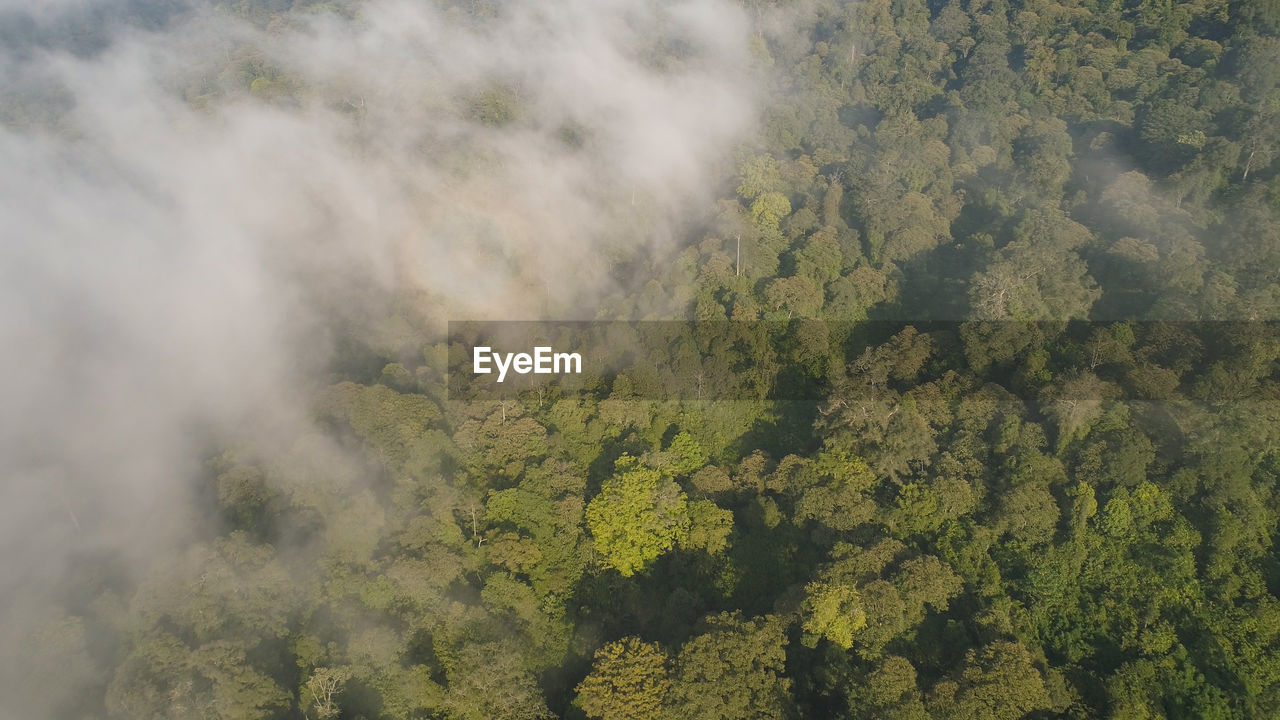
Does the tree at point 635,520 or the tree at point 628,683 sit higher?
the tree at point 635,520

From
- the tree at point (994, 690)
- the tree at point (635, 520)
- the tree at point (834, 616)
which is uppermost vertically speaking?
the tree at point (635, 520)

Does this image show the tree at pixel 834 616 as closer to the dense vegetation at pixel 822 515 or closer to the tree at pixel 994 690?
the dense vegetation at pixel 822 515

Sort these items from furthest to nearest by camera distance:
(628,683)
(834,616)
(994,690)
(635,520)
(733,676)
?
(635,520) < (834,616) < (628,683) < (733,676) < (994,690)

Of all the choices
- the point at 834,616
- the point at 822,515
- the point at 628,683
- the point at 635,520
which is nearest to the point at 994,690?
the point at 834,616

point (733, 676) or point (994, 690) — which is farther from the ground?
point (733, 676)

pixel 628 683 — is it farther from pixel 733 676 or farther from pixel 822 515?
pixel 822 515

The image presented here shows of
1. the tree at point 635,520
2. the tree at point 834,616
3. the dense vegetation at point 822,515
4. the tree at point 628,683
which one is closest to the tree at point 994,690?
the dense vegetation at point 822,515

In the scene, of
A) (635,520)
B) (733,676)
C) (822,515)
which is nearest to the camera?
(733,676)

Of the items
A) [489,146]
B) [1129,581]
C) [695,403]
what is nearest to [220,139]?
[489,146]
